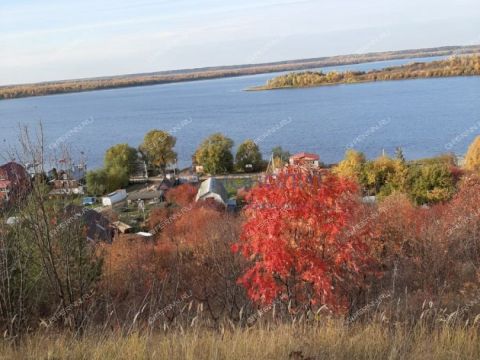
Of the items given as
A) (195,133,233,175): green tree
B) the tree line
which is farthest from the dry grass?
(195,133,233,175): green tree

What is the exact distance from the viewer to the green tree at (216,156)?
45.0m

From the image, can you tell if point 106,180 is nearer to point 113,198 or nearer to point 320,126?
point 113,198

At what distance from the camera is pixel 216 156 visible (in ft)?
147

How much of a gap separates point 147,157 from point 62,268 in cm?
4197

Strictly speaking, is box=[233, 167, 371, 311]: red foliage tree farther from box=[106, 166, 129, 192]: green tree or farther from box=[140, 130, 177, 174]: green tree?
box=[140, 130, 177, 174]: green tree

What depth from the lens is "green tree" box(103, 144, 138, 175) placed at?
43791 mm

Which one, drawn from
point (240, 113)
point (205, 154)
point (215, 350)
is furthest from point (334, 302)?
point (240, 113)

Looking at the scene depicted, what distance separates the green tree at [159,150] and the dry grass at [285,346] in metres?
43.7

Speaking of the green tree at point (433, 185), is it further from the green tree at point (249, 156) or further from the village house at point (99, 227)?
the green tree at point (249, 156)

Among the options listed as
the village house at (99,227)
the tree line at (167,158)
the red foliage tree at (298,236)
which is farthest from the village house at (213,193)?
the red foliage tree at (298,236)

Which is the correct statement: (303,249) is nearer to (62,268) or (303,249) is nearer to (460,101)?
(62,268)

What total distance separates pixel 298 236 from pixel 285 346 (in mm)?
4096

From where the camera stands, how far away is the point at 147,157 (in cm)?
4894

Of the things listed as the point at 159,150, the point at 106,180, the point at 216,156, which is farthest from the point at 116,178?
the point at 216,156
